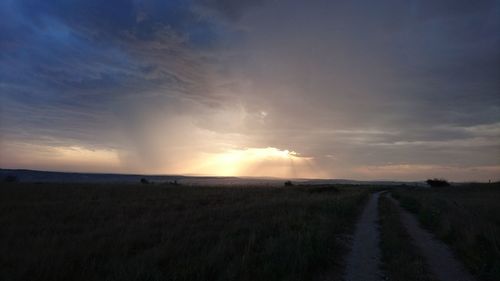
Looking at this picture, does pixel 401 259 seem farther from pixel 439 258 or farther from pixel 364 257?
pixel 439 258

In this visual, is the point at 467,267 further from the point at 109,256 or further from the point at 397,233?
the point at 109,256

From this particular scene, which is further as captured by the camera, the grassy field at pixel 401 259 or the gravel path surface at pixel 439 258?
the gravel path surface at pixel 439 258

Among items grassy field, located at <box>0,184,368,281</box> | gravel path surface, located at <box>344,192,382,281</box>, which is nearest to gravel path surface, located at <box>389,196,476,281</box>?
gravel path surface, located at <box>344,192,382,281</box>

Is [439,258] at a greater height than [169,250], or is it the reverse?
[169,250]

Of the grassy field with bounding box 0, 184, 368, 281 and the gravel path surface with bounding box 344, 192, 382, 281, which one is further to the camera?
the gravel path surface with bounding box 344, 192, 382, 281

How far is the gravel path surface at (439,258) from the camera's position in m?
9.17

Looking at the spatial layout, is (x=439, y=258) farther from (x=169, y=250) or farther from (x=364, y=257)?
(x=169, y=250)

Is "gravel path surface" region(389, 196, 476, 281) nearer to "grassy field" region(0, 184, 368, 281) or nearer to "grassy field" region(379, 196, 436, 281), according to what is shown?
"grassy field" region(379, 196, 436, 281)

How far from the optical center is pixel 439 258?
1101 centimetres

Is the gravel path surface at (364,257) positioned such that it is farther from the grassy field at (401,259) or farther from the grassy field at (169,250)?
the grassy field at (169,250)

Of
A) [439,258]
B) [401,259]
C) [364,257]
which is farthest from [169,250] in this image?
[439,258]

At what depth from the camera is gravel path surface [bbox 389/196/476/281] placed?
917 centimetres

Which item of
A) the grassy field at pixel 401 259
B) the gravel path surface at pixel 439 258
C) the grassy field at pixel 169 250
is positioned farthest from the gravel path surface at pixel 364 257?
the gravel path surface at pixel 439 258

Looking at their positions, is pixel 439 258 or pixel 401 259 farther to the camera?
pixel 439 258
